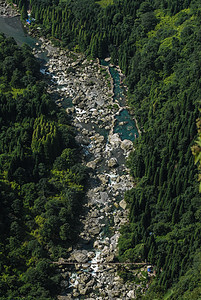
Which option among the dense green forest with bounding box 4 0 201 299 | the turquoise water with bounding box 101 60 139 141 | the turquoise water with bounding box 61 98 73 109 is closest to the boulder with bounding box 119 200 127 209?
the dense green forest with bounding box 4 0 201 299

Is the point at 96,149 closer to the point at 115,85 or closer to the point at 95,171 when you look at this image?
the point at 95,171

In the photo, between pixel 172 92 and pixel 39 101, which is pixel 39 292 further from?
pixel 172 92

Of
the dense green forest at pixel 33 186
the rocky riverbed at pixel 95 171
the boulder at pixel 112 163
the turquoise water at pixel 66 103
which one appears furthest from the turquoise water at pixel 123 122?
the dense green forest at pixel 33 186

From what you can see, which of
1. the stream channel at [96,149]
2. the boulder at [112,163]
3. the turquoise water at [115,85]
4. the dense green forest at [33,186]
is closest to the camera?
the dense green forest at [33,186]

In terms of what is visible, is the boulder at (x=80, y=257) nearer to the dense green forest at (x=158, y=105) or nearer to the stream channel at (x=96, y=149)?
the stream channel at (x=96, y=149)

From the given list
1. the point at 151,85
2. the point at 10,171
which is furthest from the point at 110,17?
the point at 10,171

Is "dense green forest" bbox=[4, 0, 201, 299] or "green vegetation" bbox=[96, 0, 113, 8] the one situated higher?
"green vegetation" bbox=[96, 0, 113, 8]

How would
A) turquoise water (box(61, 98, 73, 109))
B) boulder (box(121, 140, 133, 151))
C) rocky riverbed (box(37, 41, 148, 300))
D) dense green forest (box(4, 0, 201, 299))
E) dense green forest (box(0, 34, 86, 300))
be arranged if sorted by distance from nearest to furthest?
dense green forest (box(0, 34, 86, 300)) → rocky riverbed (box(37, 41, 148, 300)) → dense green forest (box(4, 0, 201, 299)) → boulder (box(121, 140, 133, 151)) → turquoise water (box(61, 98, 73, 109))

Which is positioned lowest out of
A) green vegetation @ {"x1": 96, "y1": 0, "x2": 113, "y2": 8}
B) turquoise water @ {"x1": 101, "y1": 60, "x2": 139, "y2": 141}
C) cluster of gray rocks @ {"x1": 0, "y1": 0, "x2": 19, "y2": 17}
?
turquoise water @ {"x1": 101, "y1": 60, "x2": 139, "y2": 141}

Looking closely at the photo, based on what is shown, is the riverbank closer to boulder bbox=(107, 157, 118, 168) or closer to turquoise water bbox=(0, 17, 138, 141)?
turquoise water bbox=(0, 17, 138, 141)
